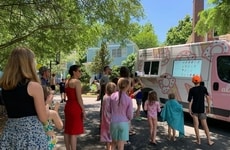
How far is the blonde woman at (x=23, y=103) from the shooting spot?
11.2 feet

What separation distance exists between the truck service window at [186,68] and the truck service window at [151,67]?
4.22 feet

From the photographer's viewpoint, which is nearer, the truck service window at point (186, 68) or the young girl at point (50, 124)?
the young girl at point (50, 124)

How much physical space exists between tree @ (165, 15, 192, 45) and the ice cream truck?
53.3 metres

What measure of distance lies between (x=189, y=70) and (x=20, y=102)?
8984 mm

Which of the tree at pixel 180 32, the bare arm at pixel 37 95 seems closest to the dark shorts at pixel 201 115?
the bare arm at pixel 37 95

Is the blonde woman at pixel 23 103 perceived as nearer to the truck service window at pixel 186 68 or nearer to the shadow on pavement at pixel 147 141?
the shadow on pavement at pixel 147 141

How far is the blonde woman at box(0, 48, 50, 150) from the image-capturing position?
3.42m

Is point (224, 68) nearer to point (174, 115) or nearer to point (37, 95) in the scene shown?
point (174, 115)

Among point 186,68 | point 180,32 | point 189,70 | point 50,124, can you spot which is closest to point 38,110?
point 50,124

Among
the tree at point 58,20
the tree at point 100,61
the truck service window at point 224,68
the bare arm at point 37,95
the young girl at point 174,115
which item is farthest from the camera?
the tree at point 100,61

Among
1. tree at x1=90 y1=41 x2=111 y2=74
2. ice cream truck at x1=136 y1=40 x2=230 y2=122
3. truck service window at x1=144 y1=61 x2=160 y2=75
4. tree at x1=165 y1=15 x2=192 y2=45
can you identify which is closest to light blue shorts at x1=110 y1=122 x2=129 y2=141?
ice cream truck at x1=136 y1=40 x2=230 y2=122

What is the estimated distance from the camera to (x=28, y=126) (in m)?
3.45

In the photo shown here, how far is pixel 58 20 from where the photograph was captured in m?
12.8

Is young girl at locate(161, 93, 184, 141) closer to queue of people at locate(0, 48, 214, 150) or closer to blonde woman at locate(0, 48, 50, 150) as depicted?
queue of people at locate(0, 48, 214, 150)
